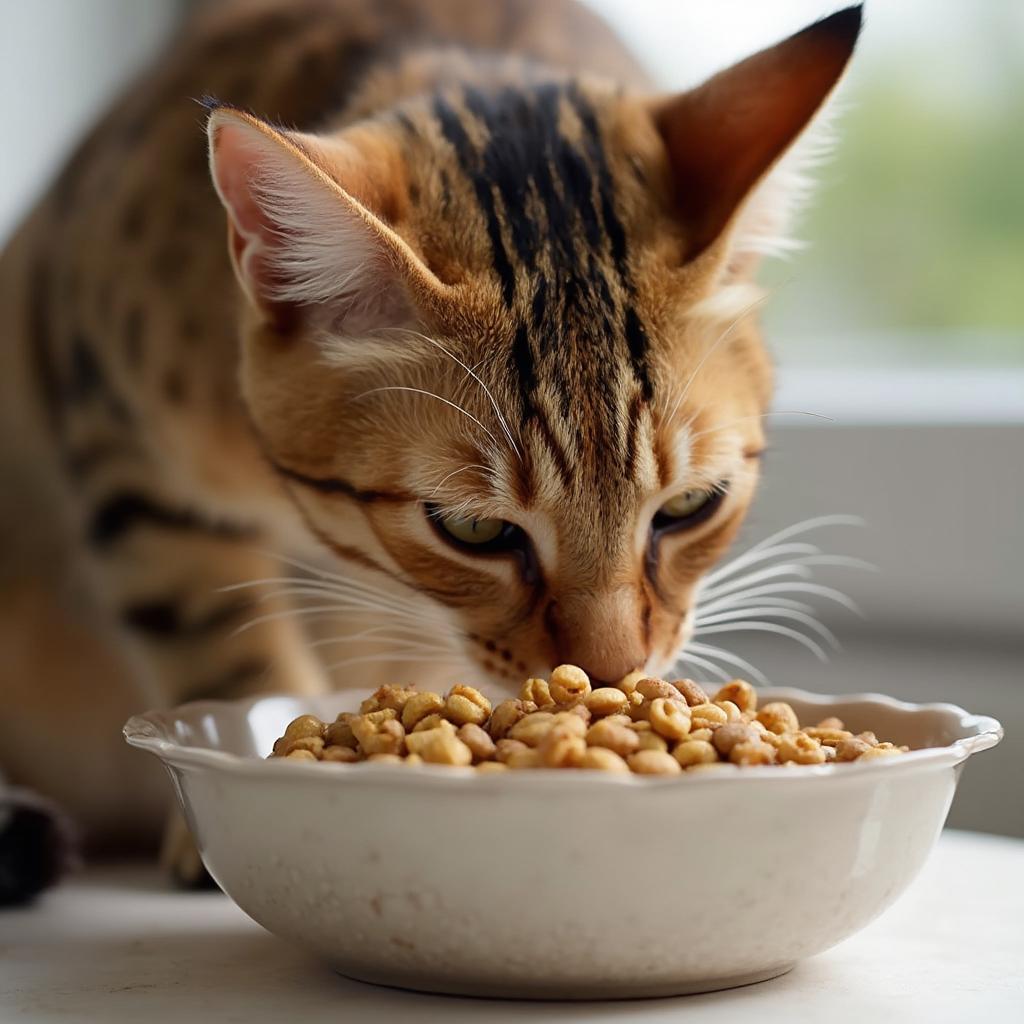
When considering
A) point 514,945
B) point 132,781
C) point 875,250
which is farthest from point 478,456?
point 875,250

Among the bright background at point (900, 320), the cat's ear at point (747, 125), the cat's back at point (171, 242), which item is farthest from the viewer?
the bright background at point (900, 320)

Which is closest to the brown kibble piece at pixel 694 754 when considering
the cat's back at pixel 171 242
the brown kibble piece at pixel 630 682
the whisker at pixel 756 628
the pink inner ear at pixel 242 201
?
the brown kibble piece at pixel 630 682

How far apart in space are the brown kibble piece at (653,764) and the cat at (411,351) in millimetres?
192

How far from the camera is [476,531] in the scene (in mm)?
943

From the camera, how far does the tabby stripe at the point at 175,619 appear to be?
4.34 feet

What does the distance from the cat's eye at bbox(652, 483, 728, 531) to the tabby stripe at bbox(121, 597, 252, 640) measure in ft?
1.66

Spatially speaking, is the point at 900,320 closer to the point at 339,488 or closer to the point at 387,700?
the point at 339,488

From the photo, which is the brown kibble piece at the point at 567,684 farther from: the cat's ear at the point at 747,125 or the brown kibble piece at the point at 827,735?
the cat's ear at the point at 747,125

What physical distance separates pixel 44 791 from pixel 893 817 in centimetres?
101

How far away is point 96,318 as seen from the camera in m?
1.32

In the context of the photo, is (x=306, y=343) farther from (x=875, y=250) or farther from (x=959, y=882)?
(x=875, y=250)

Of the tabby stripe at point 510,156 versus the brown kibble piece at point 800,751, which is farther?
the tabby stripe at point 510,156

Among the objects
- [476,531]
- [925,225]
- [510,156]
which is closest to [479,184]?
[510,156]

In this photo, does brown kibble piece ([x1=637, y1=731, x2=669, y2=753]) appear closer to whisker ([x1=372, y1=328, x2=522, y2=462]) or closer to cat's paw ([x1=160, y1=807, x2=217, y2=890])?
whisker ([x1=372, y1=328, x2=522, y2=462])
